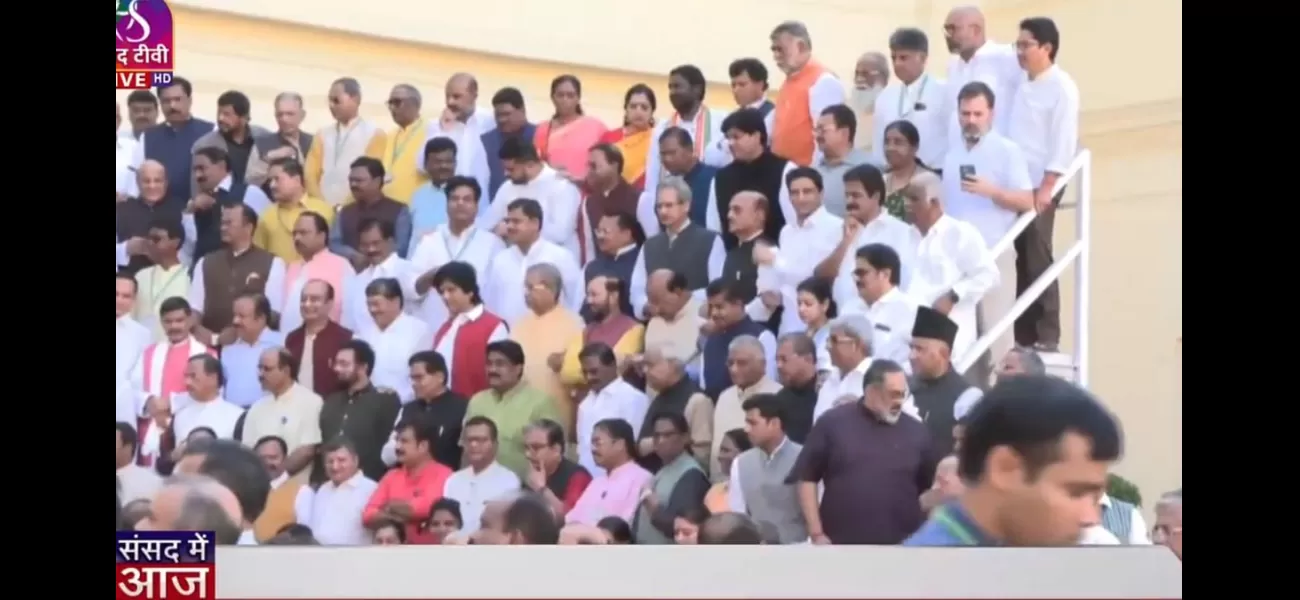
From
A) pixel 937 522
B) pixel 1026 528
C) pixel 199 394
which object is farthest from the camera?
pixel 199 394

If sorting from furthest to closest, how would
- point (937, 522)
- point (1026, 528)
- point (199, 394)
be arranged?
point (199, 394) → point (1026, 528) → point (937, 522)

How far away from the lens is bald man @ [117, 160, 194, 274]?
5992 mm

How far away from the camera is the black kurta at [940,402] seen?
5.69 metres

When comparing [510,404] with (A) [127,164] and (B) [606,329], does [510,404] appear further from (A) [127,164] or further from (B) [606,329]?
(A) [127,164]

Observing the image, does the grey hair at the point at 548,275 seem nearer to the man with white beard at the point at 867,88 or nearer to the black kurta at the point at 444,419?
the black kurta at the point at 444,419

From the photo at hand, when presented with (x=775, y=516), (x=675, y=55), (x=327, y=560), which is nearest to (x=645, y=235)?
(x=675, y=55)

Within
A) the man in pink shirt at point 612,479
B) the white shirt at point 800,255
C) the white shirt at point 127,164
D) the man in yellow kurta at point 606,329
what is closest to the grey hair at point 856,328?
the white shirt at point 800,255

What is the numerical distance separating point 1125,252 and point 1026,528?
37.7 inches

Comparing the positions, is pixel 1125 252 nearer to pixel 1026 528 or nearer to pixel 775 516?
pixel 1026 528

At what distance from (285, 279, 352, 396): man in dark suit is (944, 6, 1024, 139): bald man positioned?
81.6 inches

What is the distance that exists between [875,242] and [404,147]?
5.27 feet

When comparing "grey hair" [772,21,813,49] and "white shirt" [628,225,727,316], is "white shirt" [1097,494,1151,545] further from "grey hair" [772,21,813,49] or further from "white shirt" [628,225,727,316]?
"grey hair" [772,21,813,49]

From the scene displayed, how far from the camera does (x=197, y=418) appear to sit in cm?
590

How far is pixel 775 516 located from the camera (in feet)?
18.8
